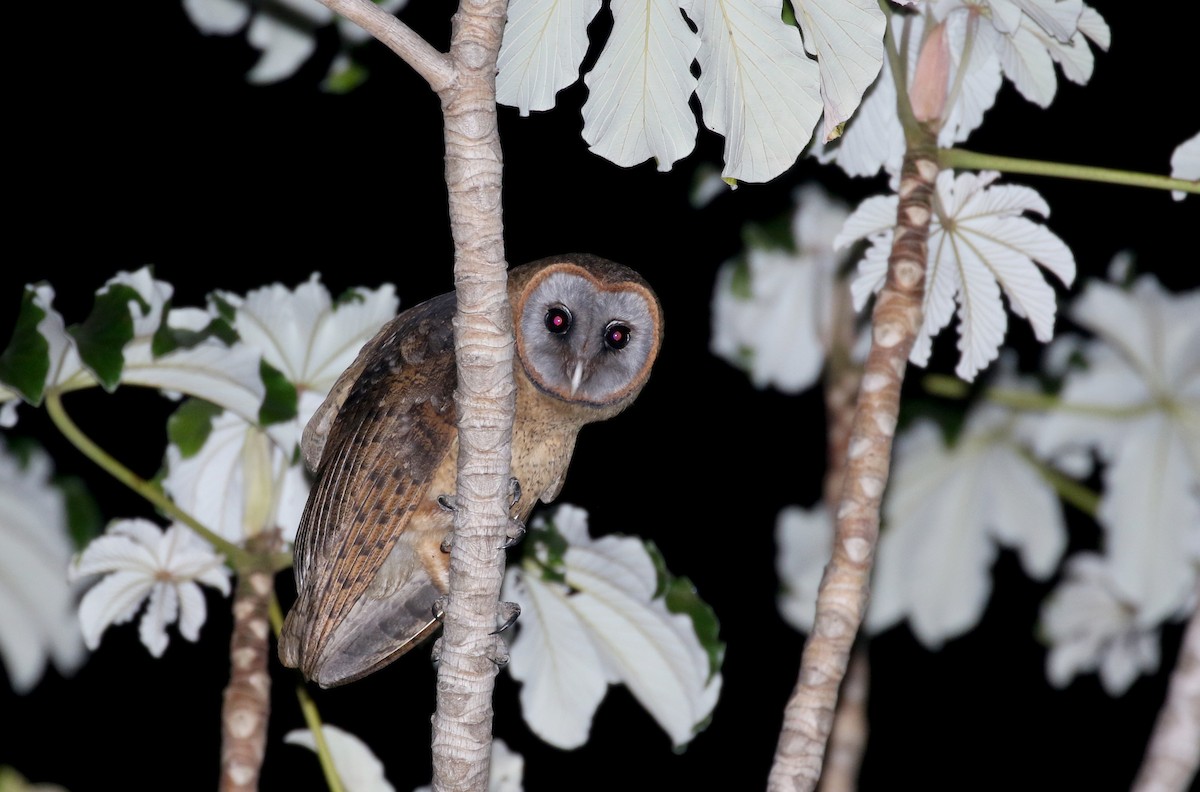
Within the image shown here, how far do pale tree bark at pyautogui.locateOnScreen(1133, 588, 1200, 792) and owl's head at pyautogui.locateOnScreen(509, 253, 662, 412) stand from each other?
1.04m

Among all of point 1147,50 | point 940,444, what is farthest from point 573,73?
point 1147,50

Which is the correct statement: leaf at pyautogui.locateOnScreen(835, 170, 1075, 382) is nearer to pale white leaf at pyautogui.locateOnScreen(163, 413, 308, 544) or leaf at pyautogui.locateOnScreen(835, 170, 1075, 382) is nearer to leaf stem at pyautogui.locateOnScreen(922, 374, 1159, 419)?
leaf stem at pyautogui.locateOnScreen(922, 374, 1159, 419)

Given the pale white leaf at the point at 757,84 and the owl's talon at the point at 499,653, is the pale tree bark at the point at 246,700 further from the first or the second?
the pale white leaf at the point at 757,84

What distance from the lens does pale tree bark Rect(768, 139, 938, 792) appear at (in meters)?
1.69

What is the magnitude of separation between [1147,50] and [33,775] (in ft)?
16.3

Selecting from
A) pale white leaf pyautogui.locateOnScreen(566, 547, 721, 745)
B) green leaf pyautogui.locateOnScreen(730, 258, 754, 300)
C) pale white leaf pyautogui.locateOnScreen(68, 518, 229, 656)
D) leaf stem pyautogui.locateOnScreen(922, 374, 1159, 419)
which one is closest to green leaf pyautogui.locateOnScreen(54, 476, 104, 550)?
pale white leaf pyautogui.locateOnScreen(68, 518, 229, 656)

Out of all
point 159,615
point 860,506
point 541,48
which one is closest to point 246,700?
point 159,615

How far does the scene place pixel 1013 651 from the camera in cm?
530

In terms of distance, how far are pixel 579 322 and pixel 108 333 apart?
0.76m

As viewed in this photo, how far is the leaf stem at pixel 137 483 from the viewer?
2068mm

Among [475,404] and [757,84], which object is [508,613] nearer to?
[475,404]

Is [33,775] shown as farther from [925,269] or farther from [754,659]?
[925,269]

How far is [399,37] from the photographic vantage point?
1.30m

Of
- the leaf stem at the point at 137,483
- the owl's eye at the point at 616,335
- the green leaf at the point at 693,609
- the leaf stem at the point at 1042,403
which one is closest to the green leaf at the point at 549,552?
the green leaf at the point at 693,609
